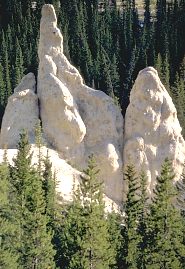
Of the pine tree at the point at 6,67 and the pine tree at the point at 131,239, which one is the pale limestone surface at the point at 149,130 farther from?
the pine tree at the point at 6,67

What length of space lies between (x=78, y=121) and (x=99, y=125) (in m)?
2.30

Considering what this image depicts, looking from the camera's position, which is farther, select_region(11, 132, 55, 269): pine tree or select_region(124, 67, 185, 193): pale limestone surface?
select_region(124, 67, 185, 193): pale limestone surface

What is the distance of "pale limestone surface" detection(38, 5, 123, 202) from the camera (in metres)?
55.1

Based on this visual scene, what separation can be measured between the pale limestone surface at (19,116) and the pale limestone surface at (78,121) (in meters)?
0.81

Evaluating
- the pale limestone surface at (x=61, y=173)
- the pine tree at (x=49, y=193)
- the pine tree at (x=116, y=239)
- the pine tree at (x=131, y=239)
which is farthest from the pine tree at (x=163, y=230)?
the pale limestone surface at (x=61, y=173)

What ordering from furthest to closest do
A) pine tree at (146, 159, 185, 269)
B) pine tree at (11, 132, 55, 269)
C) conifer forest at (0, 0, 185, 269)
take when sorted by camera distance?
pine tree at (146, 159, 185, 269)
pine tree at (11, 132, 55, 269)
conifer forest at (0, 0, 185, 269)

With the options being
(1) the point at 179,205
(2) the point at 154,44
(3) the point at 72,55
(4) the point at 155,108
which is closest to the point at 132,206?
(1) the point at 179,205

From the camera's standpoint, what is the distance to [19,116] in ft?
185

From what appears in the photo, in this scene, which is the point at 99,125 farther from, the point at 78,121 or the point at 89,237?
the point at 89,237

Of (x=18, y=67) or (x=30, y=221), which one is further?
(x=18, y=67)

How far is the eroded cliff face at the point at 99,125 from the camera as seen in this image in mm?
55125

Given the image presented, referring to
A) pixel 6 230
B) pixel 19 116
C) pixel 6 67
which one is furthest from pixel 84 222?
pixel 6 67

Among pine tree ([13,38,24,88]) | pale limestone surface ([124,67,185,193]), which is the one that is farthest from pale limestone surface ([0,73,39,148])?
pine tree ([13,38,24,88])

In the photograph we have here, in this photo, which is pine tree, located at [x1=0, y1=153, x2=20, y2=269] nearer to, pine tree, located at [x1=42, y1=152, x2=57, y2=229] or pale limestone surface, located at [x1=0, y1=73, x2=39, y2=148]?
pine tree, located at [x1=42, y1=152, x2=57, y2=229]
